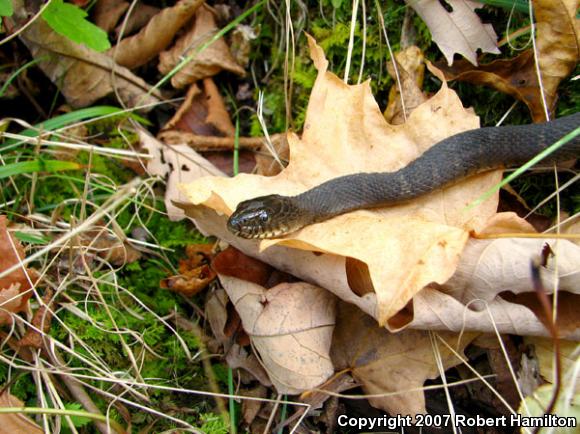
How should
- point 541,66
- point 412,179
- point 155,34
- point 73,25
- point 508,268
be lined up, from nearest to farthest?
point 508,268 → point 412,179 → point 541,66 → point 73,25 → point 155,34

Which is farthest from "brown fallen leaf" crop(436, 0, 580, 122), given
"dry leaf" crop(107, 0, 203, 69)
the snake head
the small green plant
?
the small green plant

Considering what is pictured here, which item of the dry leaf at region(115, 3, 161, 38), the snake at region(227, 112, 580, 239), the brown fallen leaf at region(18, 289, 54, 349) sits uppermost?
the dry leaf at region(115, 3, 161, 38)

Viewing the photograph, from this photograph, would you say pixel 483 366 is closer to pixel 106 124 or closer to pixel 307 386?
pixel 307 386

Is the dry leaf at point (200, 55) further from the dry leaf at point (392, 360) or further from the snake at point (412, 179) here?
the dry leaf at point (392, 360)

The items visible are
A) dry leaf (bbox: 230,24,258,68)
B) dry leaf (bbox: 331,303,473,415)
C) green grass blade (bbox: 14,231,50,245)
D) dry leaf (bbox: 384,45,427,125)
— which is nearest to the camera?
dry leaf (bbox: 331,303,473,415)

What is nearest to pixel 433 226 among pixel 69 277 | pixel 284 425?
pixel 284 425

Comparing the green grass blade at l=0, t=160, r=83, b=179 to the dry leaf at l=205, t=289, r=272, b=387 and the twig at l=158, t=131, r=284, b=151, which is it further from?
the dry leaf at l=205, t=289, r=272, b=387

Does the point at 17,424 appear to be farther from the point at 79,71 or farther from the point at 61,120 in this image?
the point at 79,71

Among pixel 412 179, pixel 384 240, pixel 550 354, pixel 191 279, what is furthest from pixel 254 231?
pixel 550 354
